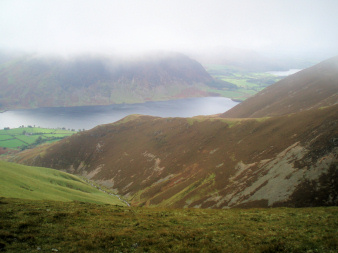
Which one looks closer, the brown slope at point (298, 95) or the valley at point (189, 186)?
the valley at point (189, 186)

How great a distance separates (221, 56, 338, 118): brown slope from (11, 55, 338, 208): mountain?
95.8 inches

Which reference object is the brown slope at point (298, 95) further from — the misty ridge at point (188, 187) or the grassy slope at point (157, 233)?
the grassy slope at point (157, 233)

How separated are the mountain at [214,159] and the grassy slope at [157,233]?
723 inches

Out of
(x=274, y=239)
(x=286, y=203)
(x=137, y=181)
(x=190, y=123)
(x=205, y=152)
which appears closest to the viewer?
(x=274, y=239)

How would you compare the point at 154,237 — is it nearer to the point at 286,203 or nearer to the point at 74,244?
the point at 74,244

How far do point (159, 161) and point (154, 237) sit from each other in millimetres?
84028

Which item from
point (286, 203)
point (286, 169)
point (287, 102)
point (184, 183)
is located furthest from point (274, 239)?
point (287, 102)

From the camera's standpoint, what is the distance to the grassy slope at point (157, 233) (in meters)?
19.6

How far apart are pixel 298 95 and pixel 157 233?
164605 mm

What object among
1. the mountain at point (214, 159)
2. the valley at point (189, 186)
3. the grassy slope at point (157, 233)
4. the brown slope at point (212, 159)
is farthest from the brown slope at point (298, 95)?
the grassy slope at point (157, 233)

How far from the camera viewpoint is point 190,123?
122938 mm

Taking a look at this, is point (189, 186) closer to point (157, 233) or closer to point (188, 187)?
point (188, 187)

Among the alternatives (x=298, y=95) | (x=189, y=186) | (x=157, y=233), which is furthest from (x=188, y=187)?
(x=298, y=95)

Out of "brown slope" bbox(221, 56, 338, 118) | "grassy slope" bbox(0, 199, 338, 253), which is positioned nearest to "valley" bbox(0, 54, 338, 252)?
"grassy slope" bbox(0, 199, 338, 253)
